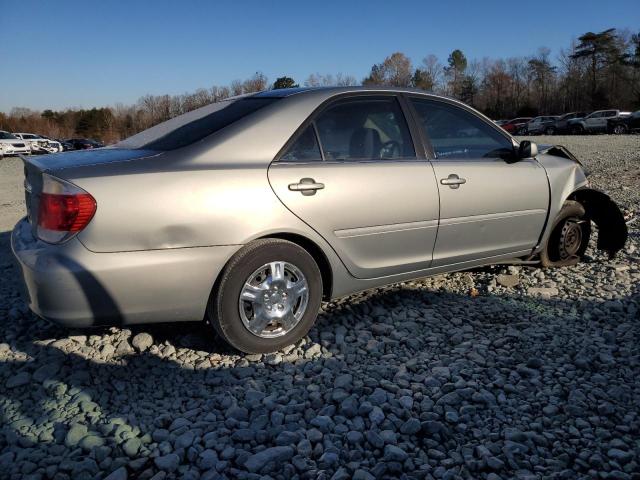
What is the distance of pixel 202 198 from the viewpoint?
2.77 meters

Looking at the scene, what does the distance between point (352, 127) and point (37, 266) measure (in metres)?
2.10

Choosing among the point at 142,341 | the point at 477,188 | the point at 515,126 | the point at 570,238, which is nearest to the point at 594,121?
the point at 515,126

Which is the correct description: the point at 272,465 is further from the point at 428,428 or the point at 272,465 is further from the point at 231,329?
the point at 231,329

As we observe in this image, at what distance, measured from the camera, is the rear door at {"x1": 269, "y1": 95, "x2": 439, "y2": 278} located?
312 centimetres

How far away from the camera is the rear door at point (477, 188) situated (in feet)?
12.3

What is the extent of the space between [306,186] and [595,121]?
1478 inches

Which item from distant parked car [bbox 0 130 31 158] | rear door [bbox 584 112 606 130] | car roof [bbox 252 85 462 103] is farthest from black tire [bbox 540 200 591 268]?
rear door [bbox 584 112 606 130]

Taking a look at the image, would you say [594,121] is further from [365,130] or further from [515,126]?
[365,130]

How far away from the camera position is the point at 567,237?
4.73m

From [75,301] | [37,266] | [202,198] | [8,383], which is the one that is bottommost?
[8,383]

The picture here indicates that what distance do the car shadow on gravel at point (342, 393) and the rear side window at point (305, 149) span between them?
118cm

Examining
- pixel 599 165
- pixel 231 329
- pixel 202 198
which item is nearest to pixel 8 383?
pixel 231 329

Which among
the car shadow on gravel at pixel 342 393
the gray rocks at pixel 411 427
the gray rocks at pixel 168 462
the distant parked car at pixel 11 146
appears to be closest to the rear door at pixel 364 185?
the car shadow on gravel at pixel 342 393

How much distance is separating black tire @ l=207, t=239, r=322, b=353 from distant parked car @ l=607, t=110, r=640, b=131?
3561cm
